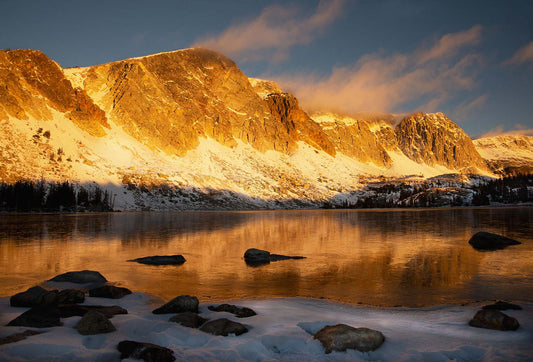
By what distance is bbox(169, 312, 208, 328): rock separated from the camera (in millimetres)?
10680

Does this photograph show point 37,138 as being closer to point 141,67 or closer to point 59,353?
point 141,67

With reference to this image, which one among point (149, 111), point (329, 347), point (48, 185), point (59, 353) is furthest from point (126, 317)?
point (149, 111)

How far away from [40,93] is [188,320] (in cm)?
16622

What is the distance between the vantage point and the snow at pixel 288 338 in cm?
863

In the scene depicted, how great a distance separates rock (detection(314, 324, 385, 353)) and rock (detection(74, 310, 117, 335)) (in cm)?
571

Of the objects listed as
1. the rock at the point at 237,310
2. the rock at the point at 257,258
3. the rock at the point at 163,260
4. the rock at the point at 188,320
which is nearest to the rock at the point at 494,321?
the rock at the point at 237,310

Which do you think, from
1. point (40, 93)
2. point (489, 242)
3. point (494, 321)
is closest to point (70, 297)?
point (494, 321)

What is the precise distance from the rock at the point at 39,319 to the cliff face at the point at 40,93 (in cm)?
14337

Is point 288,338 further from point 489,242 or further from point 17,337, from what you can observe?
point 489,242

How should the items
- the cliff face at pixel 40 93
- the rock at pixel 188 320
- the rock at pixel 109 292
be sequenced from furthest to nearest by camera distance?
the cliff face at pixel 40 93 → the rock at pixel 109 292 → the rock at pixel 188 320

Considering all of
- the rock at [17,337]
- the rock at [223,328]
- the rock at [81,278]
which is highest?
the rock at [17,337]

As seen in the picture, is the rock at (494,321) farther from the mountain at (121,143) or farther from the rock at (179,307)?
the mountain at (121,143)

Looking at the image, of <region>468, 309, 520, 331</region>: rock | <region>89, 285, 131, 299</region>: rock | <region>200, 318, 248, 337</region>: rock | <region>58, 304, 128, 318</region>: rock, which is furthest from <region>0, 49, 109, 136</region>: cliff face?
<region>468, 309, 520, 331</region>: rock

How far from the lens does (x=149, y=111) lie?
178 m
